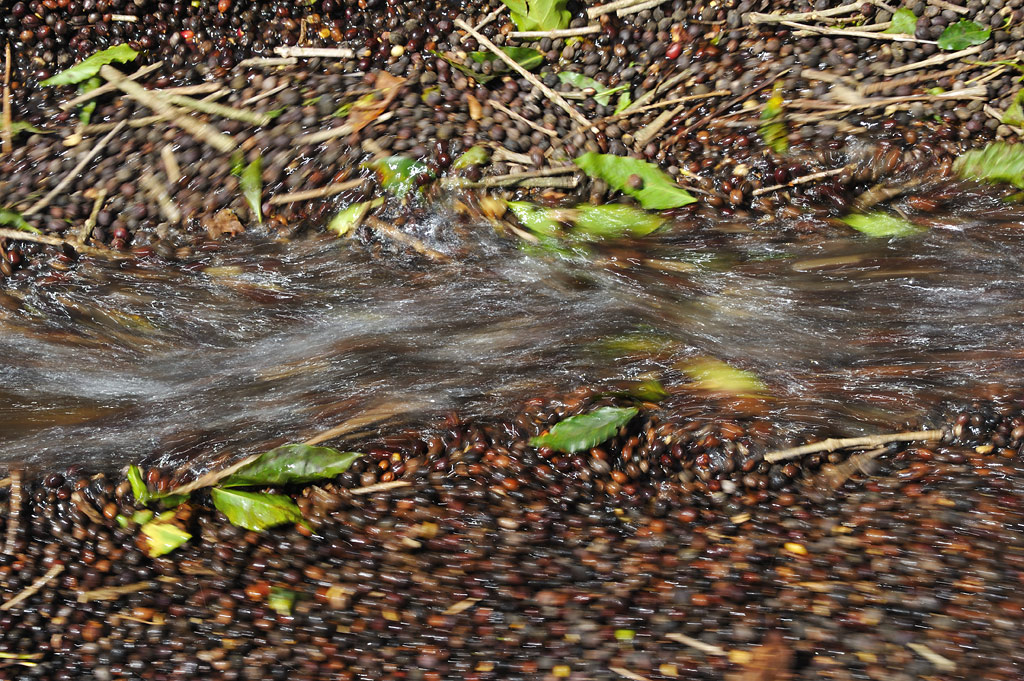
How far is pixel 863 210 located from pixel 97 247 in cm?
310

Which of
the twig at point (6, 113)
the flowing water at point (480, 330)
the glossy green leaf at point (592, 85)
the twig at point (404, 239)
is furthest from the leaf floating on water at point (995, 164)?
the twig at point (6, 113)

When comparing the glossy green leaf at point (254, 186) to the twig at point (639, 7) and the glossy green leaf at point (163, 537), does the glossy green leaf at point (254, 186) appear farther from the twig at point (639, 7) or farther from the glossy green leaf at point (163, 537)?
the twig at point (639, 7)

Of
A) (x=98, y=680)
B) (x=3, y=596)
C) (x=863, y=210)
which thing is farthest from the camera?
(x=863, y=210)

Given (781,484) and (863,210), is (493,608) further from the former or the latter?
(863,210)

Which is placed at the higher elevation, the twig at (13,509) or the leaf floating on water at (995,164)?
the leaf floating on water at (995,164)

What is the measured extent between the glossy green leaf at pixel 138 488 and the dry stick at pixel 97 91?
5.79ft

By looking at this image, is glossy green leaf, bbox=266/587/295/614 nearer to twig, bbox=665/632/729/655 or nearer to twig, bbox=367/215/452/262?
twig, bbox=665/632/729/655

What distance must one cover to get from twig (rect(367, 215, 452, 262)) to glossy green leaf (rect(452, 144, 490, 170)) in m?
0.33

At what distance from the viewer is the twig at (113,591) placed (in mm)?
2459

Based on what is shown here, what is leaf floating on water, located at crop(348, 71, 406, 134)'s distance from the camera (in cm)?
324

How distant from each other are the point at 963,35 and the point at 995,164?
53 cm

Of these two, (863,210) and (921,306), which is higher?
(863,210)

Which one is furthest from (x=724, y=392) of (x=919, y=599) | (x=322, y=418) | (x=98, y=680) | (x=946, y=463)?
(x=98, y=680)

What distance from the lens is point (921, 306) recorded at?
2.91 metres
